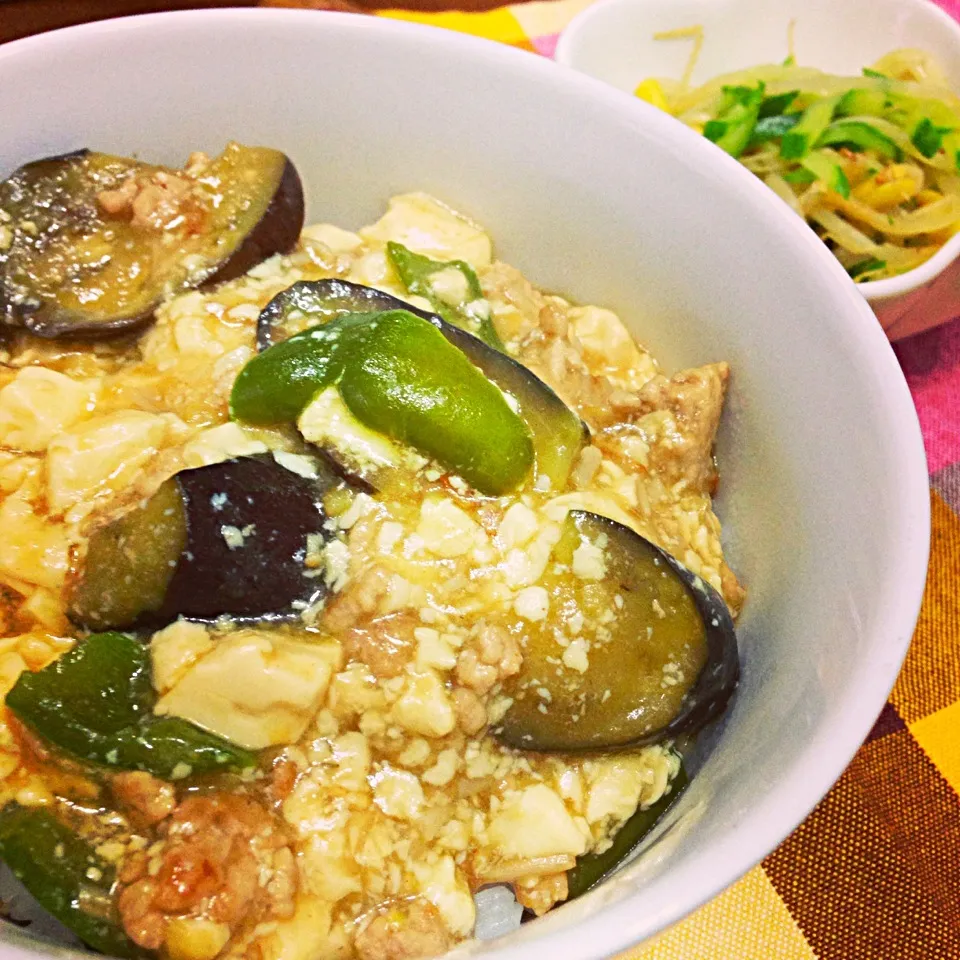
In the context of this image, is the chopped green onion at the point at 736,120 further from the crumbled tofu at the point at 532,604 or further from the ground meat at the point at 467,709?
the ground meat at the point at 467,709

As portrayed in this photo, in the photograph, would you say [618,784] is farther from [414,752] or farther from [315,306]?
[315,306]

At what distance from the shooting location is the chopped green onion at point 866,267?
2465mm

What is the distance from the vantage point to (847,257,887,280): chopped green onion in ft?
8.09

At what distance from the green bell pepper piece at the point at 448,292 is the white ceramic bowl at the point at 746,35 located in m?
1.31

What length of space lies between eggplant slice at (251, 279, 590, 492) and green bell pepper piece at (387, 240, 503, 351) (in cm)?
Answer: 12

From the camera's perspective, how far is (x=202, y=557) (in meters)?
1.23

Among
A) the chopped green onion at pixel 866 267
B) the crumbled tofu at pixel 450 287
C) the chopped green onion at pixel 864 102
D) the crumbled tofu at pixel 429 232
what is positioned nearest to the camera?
the crumbled tofu at pixel 450 287

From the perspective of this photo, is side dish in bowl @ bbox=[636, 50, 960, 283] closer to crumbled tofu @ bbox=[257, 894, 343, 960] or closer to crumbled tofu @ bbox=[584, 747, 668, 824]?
crumbled tofu @ bbox=[584, 747, 668, 824]

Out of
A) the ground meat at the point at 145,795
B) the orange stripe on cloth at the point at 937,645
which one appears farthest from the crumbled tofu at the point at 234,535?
the orange stripe on cloth at the point at 937,645

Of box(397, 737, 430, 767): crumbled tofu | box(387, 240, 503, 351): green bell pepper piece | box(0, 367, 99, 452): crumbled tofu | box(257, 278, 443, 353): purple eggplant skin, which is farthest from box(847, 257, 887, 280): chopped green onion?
box(0, 367, 99, 452): crumbled tofu

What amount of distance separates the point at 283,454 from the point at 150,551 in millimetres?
231

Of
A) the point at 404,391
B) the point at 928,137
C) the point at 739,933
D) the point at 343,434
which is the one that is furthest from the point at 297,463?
the point at 928,137

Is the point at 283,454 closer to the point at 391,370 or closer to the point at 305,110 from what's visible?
the point at 391,370

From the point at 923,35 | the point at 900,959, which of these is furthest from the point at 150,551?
the point at 923,35
